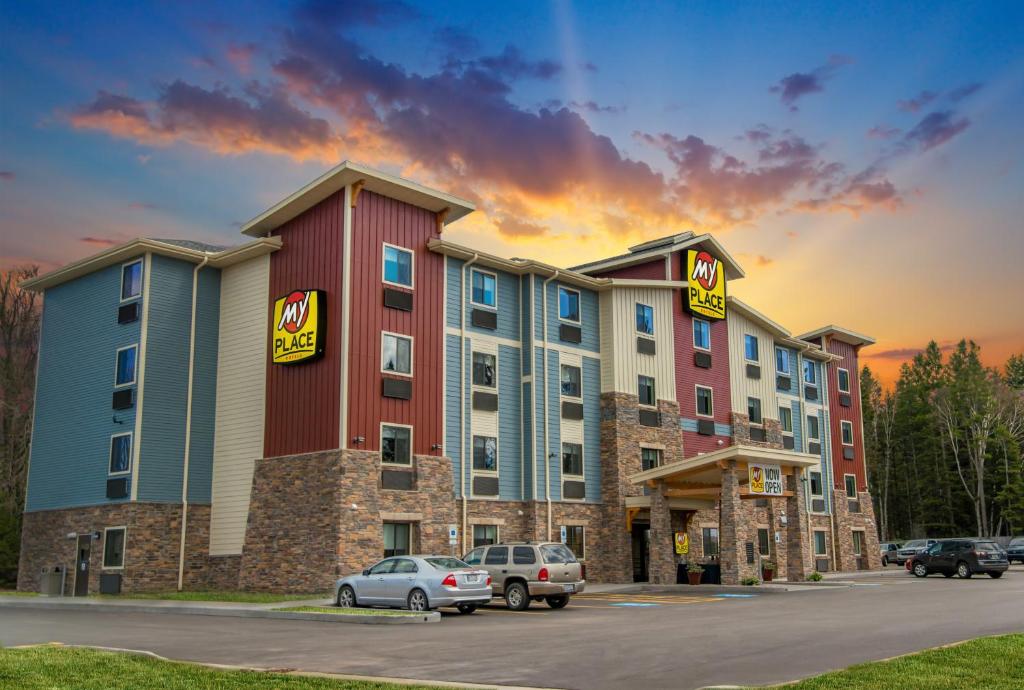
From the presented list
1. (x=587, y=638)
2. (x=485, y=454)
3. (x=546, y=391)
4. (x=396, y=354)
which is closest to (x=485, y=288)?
(x=546, y=391)

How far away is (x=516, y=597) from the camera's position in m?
24.6

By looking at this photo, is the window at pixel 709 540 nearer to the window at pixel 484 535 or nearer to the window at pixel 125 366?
the window at pixel 484 535

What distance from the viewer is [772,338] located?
48.0m

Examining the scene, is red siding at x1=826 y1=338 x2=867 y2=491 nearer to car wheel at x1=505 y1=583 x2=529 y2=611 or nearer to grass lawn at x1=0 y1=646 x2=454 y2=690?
car wheel at x1=505 y1=583 x2=529 y2=611

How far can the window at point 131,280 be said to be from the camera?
33344 mm

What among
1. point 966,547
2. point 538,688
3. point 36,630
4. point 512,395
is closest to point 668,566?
point 512,395

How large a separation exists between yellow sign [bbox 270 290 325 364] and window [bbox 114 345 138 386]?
5014 mm

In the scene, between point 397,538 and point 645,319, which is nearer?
point 397,538

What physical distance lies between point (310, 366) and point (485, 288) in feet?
25.3

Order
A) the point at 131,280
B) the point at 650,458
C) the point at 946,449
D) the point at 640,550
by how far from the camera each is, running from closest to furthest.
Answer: the point at 131,280 → the point at 640,550 → the point at 650,458 → the point at 946,449

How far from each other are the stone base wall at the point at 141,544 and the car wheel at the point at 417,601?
12.5 m

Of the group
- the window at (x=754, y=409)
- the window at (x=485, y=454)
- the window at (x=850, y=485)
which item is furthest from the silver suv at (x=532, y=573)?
the window at (x=850, y=485)

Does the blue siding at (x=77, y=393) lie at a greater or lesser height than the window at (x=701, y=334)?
lesser

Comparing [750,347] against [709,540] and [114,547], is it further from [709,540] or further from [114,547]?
[114,547]
